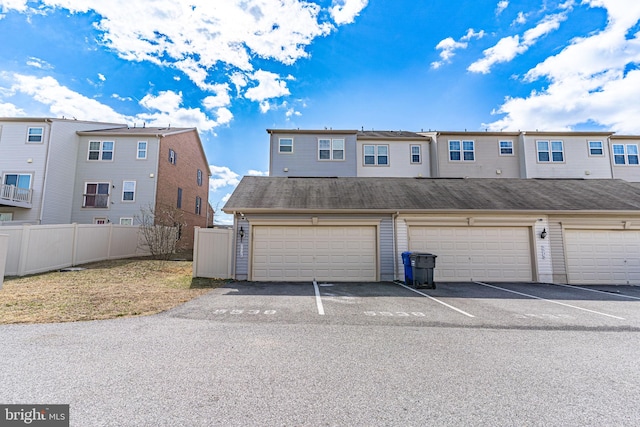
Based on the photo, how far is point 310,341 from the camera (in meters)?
4.83

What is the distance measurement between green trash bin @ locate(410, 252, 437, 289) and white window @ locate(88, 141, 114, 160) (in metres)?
20.8

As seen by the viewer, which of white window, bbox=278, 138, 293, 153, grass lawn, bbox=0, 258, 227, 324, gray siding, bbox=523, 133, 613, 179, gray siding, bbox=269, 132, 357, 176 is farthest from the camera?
gray siding, bbox=523, 133, 613, 179

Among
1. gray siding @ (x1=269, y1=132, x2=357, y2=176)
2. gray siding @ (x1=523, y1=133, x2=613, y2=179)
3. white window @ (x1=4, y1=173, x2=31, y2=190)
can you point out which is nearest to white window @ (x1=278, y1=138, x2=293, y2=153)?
gray siding @ (x1=269, y1=132, x2=357, y2=176)

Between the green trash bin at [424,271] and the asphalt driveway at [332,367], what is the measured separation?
313 centimetres

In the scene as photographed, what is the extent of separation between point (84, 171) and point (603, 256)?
2862 centimetres

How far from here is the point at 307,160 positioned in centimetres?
1827

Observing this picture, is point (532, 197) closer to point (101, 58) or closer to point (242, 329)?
point (242, 329)

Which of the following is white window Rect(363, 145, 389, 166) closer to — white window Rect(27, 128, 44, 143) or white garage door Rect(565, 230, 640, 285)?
white garage door Rect(565, 230, 640, 285)

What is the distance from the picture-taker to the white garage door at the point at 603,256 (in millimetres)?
11688

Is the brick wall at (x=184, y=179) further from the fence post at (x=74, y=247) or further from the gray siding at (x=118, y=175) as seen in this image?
the fence post at (x=74, y=247)

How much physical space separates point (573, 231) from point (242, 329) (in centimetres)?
1337

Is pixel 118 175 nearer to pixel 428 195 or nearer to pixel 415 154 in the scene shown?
pixel 428 195

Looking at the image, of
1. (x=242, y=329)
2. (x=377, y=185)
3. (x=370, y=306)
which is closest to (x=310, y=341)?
(x=242, y=329)

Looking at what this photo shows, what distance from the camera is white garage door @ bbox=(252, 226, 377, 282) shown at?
11422 mm
